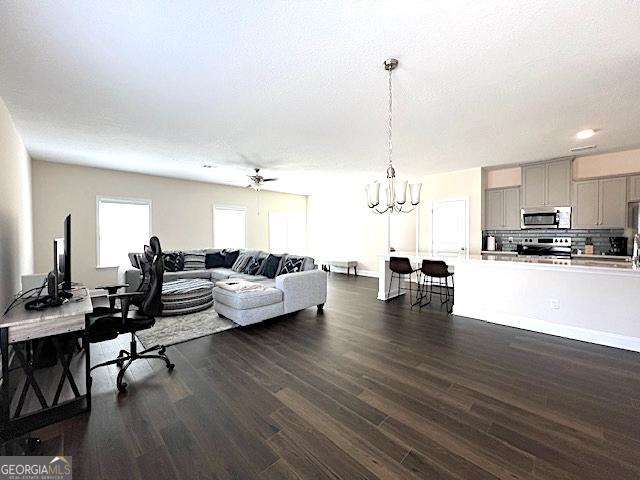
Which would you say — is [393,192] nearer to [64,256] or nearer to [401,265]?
[401,265]

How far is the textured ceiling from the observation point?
170cm

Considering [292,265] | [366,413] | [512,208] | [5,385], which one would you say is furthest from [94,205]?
[512,208]

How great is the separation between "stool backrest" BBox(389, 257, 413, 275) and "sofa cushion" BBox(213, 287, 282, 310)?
205 centimetres

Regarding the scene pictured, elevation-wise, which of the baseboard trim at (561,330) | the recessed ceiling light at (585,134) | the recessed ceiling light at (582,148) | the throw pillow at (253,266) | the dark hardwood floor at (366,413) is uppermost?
the recessed ceiling light at (582,148)

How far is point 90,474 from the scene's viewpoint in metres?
1.48

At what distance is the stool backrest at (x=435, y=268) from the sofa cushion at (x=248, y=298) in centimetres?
241

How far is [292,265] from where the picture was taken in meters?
4.90

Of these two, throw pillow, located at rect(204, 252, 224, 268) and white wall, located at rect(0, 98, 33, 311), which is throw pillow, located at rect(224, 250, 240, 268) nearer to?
throw pillow, located at rect(204, 252, 224, 268)

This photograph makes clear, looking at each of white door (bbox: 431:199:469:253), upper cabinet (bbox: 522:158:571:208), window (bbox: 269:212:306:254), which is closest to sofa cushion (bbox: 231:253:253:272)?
window (bbox: 269:212:306:254)

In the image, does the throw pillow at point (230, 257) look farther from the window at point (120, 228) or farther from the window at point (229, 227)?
the window at point (120, 228)

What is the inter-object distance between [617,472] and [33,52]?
15.3 feet

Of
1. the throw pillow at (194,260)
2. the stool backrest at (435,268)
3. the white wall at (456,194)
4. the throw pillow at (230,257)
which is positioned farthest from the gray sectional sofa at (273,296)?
the white wall at (456,194)

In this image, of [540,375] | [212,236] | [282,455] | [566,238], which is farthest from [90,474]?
[566,238]

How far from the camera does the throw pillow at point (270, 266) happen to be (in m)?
5.27
